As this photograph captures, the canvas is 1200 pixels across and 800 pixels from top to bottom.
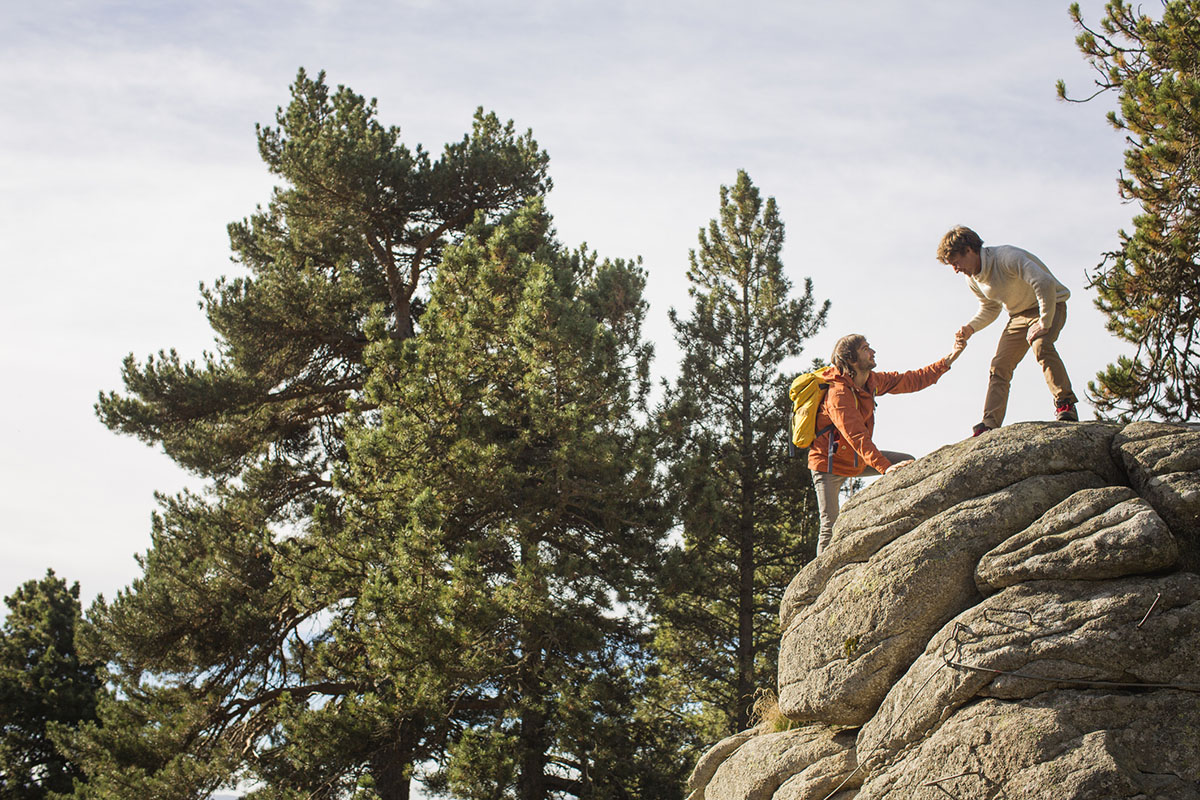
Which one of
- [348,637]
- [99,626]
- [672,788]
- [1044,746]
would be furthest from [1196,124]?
[99,626]

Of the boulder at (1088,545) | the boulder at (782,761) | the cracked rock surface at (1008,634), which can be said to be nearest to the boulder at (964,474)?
the cracked rock surface at (1008,634)

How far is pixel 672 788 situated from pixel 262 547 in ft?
24.9

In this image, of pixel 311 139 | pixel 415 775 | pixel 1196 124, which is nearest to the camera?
pixel 1196 124

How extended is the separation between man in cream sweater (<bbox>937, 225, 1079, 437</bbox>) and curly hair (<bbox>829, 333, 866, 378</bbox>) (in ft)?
3.06

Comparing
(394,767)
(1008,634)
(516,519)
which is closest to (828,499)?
(1008,634)

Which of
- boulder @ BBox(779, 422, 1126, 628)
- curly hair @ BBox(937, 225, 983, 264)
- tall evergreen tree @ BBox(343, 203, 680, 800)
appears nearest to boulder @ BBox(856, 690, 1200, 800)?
boulder @ BBox(779, 422, 1126, 628)

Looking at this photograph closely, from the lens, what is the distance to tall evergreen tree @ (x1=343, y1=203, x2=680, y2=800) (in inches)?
485

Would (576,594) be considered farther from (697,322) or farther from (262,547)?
(697,322)

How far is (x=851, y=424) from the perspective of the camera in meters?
7.82

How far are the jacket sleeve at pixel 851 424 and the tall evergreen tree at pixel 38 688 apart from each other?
19215 mm

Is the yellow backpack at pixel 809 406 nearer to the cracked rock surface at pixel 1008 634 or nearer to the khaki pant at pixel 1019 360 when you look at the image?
the cracked rock surface at pixel 1008 634

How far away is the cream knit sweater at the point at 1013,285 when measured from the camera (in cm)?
739

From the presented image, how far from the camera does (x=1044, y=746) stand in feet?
18.4

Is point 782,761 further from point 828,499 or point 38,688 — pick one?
point 38,688
